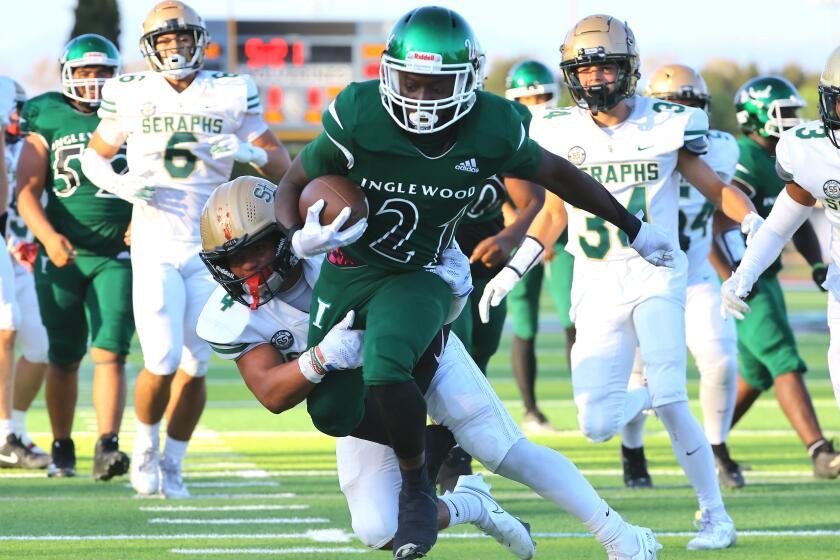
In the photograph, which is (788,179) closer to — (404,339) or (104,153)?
(404,339)

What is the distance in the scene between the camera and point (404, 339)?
158 inches

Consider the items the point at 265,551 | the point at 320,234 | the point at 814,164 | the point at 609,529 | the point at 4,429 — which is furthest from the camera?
the point at 4,429

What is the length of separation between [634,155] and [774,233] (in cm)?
91

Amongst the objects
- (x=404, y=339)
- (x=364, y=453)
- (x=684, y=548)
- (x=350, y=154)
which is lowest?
(x=684, y=548)

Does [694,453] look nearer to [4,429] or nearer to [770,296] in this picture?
[770,296]

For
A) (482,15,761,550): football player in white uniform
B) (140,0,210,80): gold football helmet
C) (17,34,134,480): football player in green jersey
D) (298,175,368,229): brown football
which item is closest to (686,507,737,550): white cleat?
(482,15,761,550): football player in white uniform

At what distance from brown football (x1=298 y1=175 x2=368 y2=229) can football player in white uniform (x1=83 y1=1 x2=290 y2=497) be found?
237 cm

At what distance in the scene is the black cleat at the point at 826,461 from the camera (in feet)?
22.7

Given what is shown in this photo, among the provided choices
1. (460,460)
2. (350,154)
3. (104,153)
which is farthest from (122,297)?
(350,154)

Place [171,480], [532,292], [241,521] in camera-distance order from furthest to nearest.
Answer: [532,292]
[171,480]
[241,521]

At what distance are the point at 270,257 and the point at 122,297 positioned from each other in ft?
8.92

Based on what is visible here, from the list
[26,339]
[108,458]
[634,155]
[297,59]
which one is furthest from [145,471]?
[297,59]

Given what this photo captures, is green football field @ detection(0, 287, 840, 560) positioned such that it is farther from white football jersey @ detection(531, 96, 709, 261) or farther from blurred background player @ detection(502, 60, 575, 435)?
white football jersey @ detection(531, 96, 709, 261)

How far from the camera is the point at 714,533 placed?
530cm
